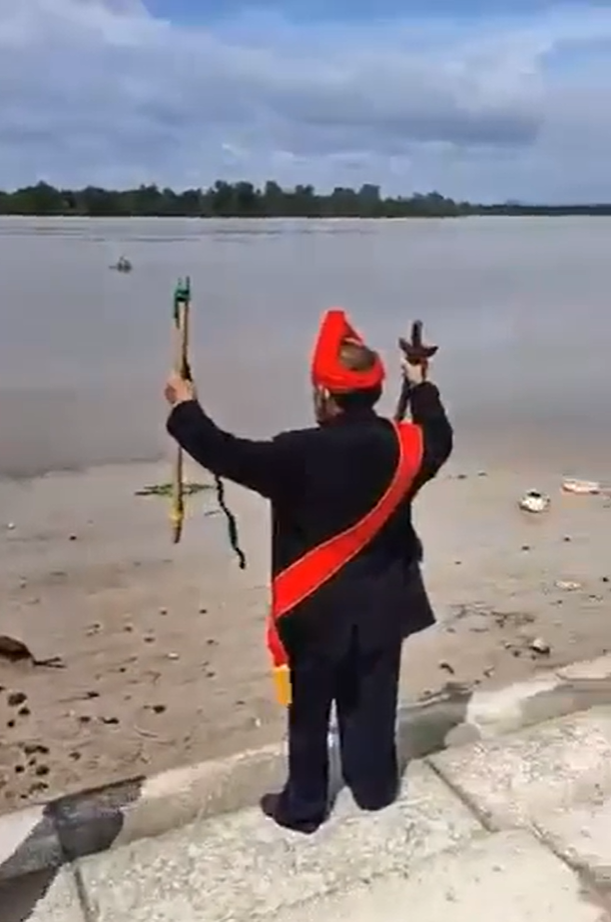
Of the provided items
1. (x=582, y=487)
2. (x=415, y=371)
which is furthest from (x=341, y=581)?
(x=582, y=487)

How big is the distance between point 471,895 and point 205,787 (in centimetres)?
87

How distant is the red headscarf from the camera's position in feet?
10.2

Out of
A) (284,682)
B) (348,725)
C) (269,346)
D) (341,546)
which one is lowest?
(269,346)

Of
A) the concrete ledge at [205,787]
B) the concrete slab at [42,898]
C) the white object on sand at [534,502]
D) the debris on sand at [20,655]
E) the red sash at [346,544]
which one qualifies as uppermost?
the red sash at [346,544]

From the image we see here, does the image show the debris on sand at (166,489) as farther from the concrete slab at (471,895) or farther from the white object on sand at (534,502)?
Answer: the concrete slab at (471,895)

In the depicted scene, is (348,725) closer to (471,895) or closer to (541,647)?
(471,895)

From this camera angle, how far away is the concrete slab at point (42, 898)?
2.96 meters

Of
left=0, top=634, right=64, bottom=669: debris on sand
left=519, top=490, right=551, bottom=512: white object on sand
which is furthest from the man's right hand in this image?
left=519, top=490, right=551, bottom=512: white object on sand

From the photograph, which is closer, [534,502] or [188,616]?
[188,616]

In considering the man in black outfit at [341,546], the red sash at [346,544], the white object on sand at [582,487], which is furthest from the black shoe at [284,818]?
A: the white object on sand at [582,487]

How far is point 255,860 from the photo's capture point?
318 cm

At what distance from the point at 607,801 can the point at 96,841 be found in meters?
1.44

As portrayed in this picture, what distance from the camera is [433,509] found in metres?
9.27

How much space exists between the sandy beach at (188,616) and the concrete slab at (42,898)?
141 centimetres
